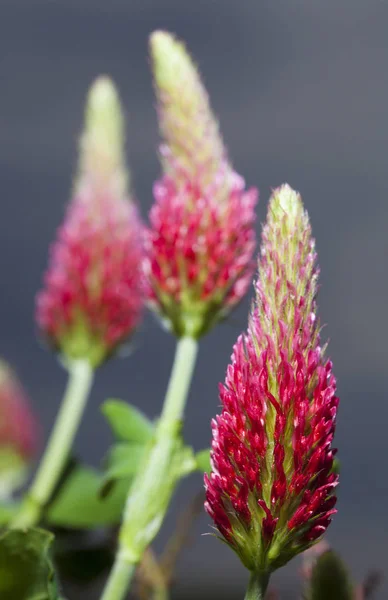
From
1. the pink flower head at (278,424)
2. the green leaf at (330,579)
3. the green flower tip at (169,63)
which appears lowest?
the green leaf at (330,579)

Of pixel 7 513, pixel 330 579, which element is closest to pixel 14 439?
pixel 7 513

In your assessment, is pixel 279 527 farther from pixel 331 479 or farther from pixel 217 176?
pixel 217 176

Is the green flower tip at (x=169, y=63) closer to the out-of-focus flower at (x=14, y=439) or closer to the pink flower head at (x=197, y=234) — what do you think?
the pink flower head at (x=197, y=234)

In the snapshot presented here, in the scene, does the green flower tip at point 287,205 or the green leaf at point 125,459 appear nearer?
the green flower tip at point 287,205

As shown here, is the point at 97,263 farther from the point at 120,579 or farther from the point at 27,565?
the point at 27,565

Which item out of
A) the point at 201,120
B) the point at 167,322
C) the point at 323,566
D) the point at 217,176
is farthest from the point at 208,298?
the point at 323,566

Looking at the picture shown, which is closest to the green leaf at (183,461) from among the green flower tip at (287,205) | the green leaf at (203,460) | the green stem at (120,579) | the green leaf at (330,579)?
the green leaf at (203,460)

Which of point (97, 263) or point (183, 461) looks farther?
point (97, 263)
